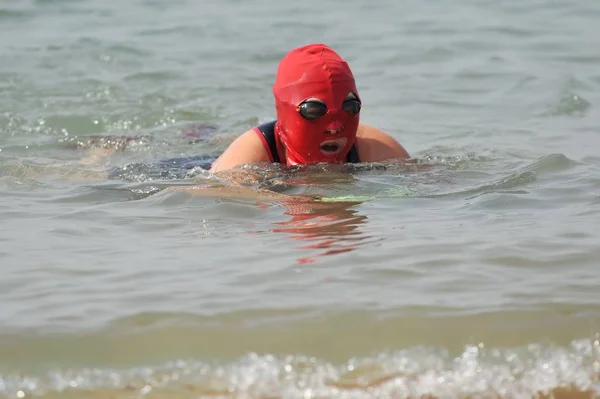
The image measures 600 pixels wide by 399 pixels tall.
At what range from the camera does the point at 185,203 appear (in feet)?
18.2

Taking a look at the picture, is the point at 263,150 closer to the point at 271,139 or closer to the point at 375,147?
the point at 271,139

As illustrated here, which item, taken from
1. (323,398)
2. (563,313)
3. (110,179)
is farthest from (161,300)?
(110,179)

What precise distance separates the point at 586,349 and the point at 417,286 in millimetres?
730

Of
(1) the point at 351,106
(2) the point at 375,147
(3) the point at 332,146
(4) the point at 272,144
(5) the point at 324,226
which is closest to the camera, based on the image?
(5) the point at 324,226

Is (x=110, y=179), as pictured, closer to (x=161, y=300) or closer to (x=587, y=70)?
(x=161, y=300)

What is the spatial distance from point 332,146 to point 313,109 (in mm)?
300

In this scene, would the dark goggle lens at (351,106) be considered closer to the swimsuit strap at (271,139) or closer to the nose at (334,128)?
the nose at (334,128)

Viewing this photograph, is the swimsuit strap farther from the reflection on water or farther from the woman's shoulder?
the reflection on water

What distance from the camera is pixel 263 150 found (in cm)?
625

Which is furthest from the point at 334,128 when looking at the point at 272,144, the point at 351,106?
the point at 272,144

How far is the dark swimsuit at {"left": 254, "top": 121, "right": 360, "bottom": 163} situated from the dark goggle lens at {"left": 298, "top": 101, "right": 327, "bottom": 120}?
396 mm

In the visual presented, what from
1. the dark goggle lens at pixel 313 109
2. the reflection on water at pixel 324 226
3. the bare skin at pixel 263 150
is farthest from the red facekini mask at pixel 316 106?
the reflection on water at pixel 324 226

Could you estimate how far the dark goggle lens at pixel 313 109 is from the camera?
19.6 feet

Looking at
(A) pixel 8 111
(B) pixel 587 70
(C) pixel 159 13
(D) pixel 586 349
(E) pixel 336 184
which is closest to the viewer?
(D) pixel 586 349
